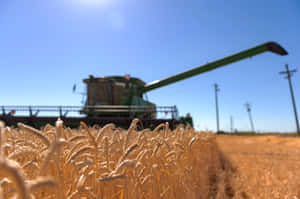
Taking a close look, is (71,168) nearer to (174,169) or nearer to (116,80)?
(174,169)

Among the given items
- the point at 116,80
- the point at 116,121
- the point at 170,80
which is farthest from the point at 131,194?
the point at 116,80

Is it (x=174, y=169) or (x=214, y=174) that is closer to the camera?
(x=174, y=169)

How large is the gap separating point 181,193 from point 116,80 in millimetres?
10552

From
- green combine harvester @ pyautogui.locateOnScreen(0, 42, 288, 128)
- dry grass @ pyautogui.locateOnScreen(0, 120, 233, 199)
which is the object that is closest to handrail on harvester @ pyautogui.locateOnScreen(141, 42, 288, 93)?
green combine harvester @ pyautogui.locateOnScreen(0, 42, 288, 128)

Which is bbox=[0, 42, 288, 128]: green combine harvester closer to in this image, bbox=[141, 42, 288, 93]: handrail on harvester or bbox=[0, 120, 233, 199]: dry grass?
bbox=[141, 42, 288, 93]: handrail on harvester

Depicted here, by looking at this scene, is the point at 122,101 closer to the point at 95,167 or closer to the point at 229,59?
the point at 229,59

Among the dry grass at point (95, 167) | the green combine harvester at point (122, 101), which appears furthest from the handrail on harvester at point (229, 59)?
the dry grass at point (95, 167)

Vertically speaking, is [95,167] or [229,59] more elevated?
[229,59]

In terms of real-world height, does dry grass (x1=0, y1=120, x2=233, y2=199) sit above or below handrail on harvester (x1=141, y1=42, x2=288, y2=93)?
below

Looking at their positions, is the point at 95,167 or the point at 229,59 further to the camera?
the point at 229,59

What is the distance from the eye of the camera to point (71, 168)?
3.29ft

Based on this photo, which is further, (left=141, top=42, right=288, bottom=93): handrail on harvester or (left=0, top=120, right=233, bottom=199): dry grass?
(left=141, top=42, right=288, bottom=93): handrail on harvester

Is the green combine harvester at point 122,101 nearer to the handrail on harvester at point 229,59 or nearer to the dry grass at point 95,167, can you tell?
the handrail on harvester at point 229,59

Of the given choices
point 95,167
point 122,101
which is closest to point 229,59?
point 122,101
